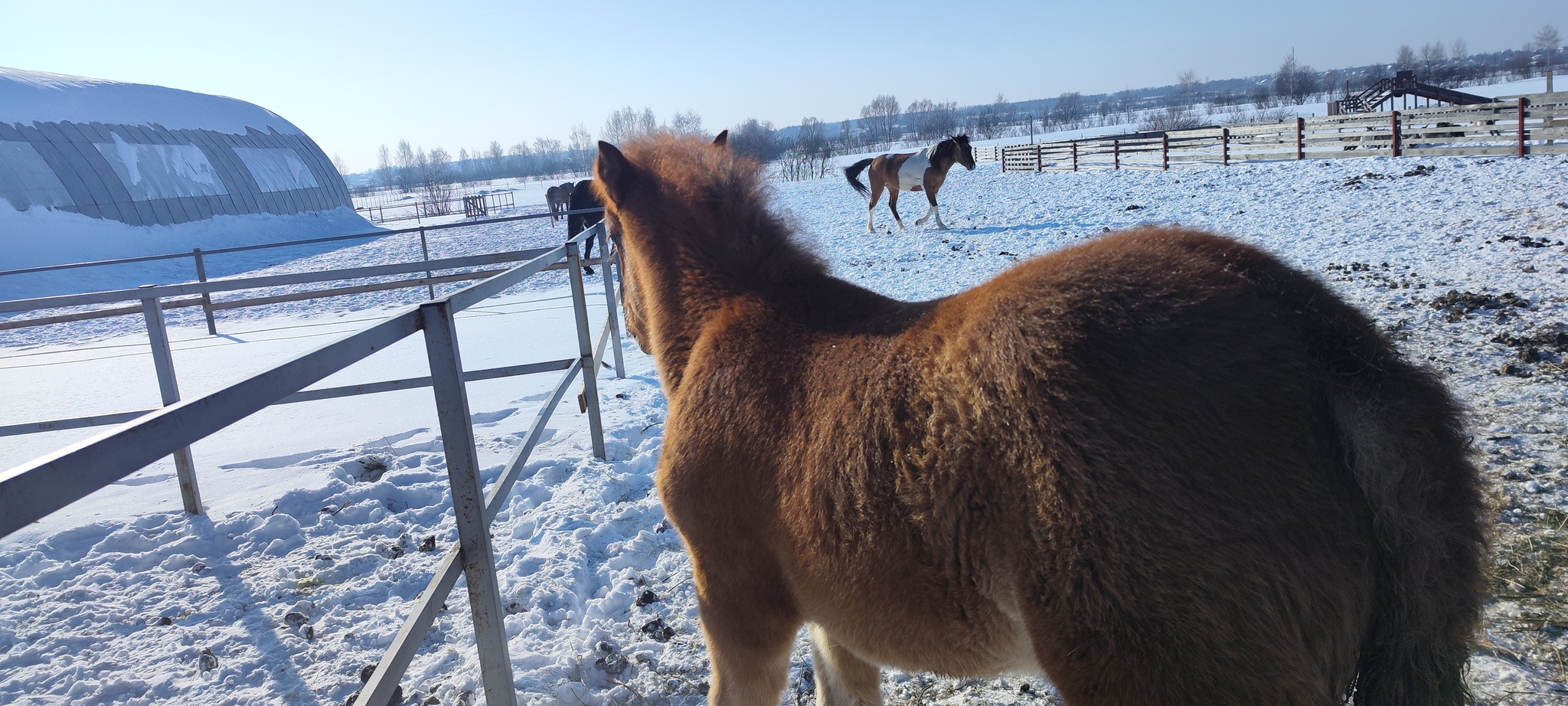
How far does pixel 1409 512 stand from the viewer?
140cm

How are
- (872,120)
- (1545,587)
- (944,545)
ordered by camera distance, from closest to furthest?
(944,545) < (1545,587) < (872,120)

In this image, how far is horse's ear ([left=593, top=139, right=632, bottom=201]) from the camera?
279 centimetres

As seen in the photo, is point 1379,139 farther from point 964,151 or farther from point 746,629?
point 746,629

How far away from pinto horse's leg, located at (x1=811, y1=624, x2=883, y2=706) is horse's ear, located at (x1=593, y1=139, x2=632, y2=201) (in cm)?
176

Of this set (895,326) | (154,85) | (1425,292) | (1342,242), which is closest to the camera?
(895,326)

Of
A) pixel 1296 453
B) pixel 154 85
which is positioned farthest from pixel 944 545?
pixel 154 85

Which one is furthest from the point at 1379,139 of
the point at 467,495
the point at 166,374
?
the point at 166,374

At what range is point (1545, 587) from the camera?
289cm

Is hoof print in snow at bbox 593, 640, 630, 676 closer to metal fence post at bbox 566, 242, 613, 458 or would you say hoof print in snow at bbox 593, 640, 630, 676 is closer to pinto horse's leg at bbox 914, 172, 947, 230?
metal fence post at bbox 566, 242, 613, 458

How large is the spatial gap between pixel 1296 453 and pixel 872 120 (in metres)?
127

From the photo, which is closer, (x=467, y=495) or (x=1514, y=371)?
(x=467, y=495)

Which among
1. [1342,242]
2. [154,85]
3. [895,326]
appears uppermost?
[154,85]

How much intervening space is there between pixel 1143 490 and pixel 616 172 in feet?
7.01

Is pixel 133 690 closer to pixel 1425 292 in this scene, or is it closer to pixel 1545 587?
pixel 1545 587
